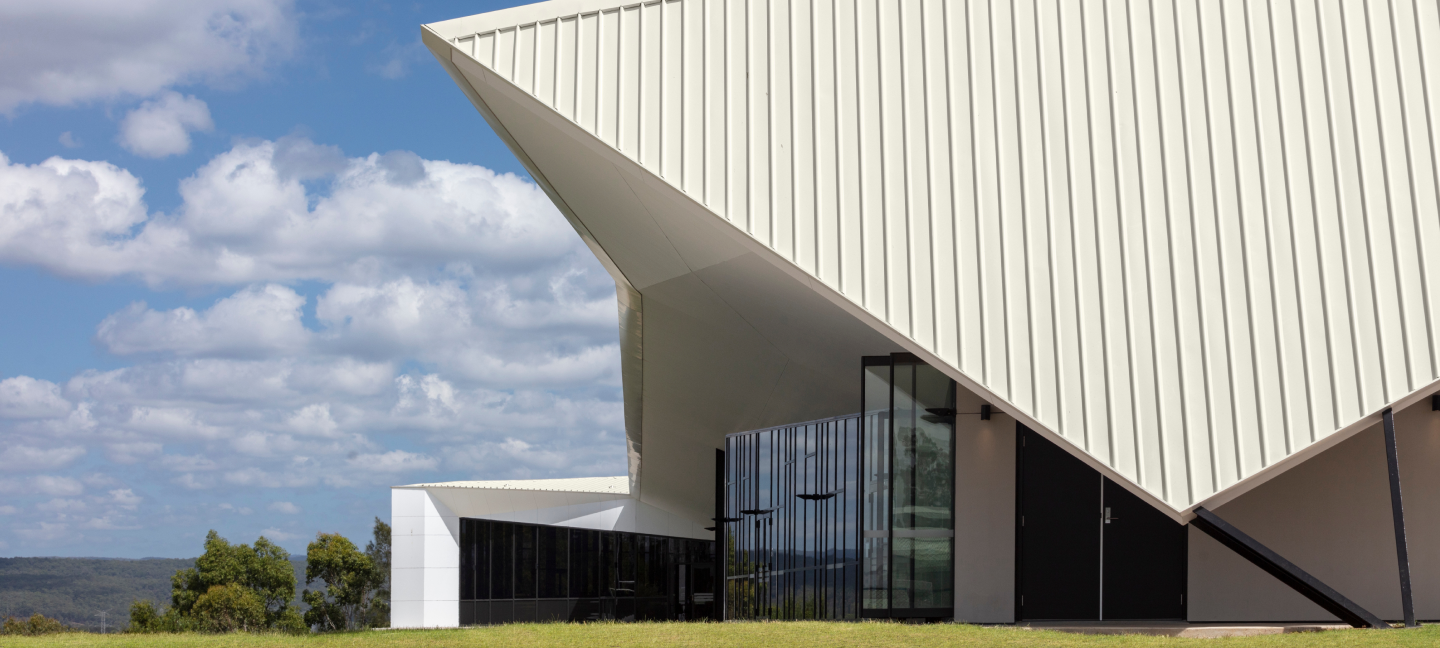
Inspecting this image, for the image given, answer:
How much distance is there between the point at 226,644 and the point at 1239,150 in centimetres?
1139

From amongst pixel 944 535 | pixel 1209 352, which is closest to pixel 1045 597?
pixel 944 535

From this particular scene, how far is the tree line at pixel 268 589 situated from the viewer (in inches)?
1852

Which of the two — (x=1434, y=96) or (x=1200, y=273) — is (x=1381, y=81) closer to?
(x=1434, y=96)

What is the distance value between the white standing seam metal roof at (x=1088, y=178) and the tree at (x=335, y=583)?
42.9 metres

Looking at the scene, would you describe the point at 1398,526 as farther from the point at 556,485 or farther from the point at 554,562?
the point at 556,485

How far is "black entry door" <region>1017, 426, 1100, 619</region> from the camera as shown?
13852mm

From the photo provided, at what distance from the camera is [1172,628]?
39.3 ft

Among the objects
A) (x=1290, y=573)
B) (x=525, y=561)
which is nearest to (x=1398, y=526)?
(x=1290, y=573)

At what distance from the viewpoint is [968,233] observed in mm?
11578

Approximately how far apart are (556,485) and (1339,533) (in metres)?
26.7

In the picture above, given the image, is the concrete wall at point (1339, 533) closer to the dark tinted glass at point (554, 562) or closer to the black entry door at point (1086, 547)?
the black entry door at point (1086, 547)

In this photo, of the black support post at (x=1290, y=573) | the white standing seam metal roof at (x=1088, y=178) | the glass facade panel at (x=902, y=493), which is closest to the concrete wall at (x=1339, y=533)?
the black support post at (x=1290, y=573)

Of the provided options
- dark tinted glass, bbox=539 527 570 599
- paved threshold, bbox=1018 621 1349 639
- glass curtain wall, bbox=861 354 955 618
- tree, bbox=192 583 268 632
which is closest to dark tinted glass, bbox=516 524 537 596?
dark tinted glass, bbox=539 527 570 599

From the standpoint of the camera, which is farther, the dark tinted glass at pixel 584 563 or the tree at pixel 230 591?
the tree at pixel 230 591
